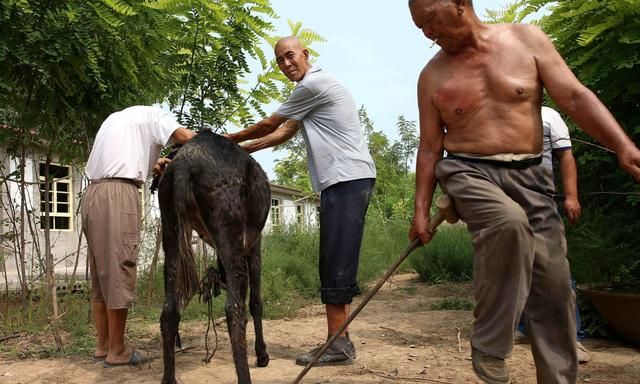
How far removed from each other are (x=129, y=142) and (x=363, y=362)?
7.91 feet

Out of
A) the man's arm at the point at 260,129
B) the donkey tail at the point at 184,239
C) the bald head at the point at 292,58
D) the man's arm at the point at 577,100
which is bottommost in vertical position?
the donkey tail at the point at 184,239

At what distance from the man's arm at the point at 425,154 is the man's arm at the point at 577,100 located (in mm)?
550

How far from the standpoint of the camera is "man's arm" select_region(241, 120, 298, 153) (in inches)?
173

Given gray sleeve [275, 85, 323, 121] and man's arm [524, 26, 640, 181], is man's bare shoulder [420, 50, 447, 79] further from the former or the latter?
gray sleeve [275, 85, 323, 121]

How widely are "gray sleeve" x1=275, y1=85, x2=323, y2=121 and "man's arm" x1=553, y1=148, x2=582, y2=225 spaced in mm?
1932

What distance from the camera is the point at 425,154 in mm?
3027

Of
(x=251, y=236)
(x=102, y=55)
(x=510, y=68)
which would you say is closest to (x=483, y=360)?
(x=510, y=68)

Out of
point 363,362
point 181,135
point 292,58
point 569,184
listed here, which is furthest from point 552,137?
point 181,135

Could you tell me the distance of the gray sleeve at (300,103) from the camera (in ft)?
14.3

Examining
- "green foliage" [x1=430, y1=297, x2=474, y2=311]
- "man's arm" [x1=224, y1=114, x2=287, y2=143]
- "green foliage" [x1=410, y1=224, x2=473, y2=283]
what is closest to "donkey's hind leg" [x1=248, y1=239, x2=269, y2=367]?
"man's arm" [x1=224, y1=114, x2=287, y2=143]

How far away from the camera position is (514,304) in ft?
8.32

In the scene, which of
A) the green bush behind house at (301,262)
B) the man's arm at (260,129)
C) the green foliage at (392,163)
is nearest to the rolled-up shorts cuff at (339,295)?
the man's arm at (260,129)

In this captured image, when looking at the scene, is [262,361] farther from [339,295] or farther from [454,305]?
[454,305]

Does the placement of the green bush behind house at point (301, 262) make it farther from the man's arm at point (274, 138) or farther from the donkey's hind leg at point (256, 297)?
the man's arm at point (274, 138)
